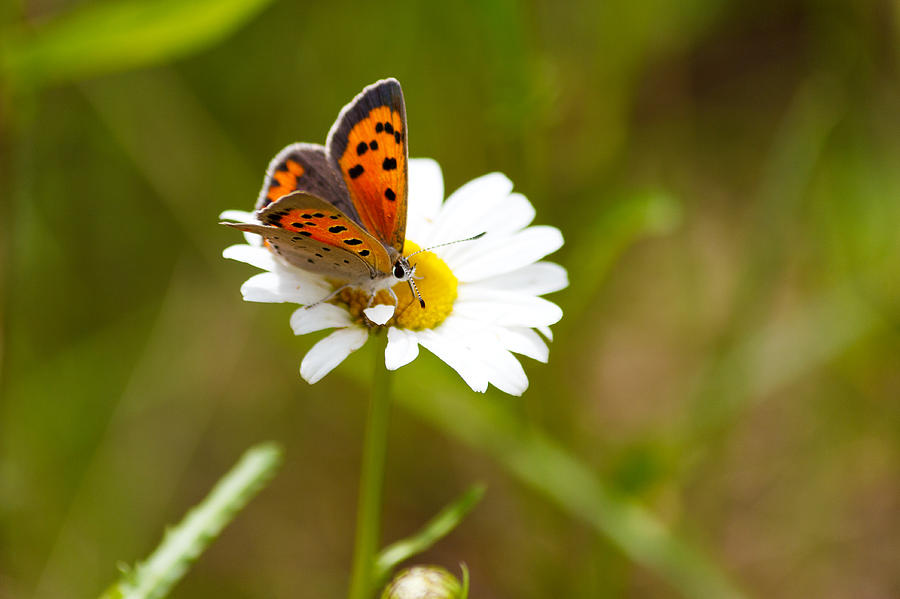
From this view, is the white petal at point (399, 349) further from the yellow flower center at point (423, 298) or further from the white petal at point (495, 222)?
the white petal at point (495, 222)

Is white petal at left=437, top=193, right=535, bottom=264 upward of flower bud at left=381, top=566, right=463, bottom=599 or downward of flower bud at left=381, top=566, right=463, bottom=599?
upward

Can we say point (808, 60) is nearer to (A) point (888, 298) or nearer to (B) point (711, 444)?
(A) point (888, 298)

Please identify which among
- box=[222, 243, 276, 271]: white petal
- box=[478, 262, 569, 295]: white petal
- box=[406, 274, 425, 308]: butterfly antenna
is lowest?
box=[222, 243, 276, 271]: white petal

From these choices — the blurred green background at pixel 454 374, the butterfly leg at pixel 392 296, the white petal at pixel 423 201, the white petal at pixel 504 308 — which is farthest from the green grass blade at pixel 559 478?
the butterfly leg at pixel 392 296

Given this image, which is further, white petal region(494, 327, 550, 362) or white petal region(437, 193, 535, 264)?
white petal region(437, 193, 535, 264)

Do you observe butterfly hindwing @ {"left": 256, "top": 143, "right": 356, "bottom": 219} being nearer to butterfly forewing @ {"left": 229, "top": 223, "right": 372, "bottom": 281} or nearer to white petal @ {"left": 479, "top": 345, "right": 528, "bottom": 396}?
butterfly forewing @ {"left": 229, "top": 223, "right": 372, "bottom": 281}

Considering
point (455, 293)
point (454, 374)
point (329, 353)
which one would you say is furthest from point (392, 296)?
point (454, 374)

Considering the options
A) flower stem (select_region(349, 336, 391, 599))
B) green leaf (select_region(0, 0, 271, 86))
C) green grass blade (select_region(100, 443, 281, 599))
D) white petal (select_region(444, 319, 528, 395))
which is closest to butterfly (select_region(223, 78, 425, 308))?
white petal (select_region(444, 319, 528, 395))

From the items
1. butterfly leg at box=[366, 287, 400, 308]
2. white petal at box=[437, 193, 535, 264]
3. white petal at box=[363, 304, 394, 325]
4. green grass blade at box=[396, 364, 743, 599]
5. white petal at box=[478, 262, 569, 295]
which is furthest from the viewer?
green grass blade at box=[396, 364, 743, 599]
